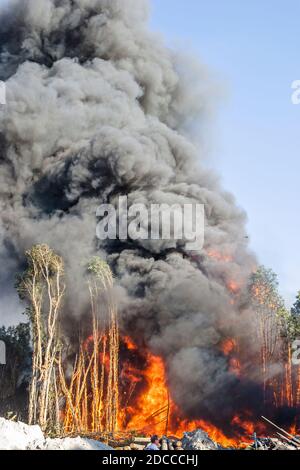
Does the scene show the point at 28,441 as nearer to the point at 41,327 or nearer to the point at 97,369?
the point at 41,327

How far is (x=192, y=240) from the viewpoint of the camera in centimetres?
4300

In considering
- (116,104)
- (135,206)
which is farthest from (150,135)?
(135,206)

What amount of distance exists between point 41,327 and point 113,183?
14206 mm

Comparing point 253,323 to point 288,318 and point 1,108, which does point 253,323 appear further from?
point 1,108

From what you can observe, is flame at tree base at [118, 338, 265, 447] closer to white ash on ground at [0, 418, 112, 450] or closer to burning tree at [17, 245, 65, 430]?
burning tree at [17, 245, 65, 430]

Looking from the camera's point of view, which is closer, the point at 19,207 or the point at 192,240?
the point at 192,240

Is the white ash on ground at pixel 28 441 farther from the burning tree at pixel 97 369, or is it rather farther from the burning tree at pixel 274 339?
the burning tree at pixel 274 339

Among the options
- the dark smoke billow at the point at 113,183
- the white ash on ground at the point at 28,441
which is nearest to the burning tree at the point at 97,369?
the dark smoke billow at the point at 113,183

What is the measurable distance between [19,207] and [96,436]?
24870 millimetres

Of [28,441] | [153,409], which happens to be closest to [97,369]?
[153,409]

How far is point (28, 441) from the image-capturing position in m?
21.2

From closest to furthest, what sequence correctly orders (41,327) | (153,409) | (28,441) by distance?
(28,441), (41,327), (153,409)

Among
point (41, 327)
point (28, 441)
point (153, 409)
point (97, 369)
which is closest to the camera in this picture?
point (28, 441)

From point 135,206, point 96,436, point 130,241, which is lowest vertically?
point 96,436
